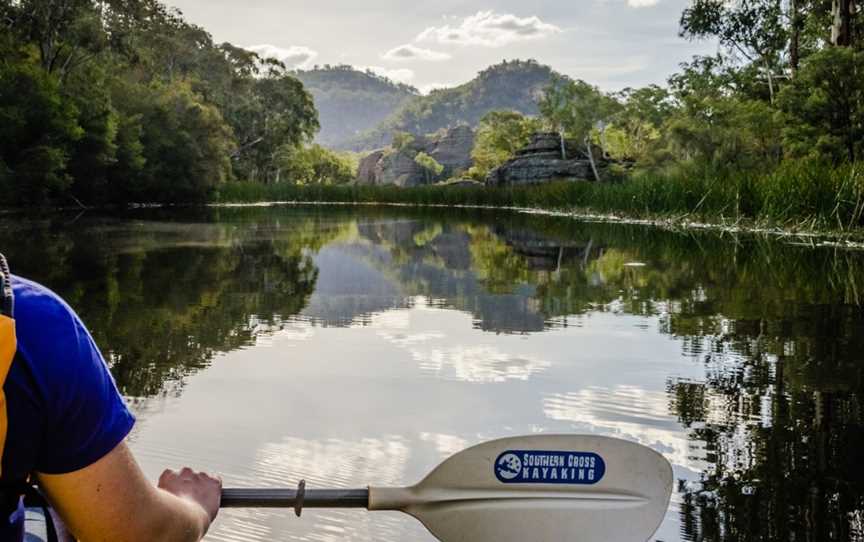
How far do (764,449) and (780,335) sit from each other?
2.79m

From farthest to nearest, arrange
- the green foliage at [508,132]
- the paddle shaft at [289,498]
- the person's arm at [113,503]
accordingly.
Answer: the green foliage at [508,132], the paddle shaft at [289,498], the person's arm at [113,503]

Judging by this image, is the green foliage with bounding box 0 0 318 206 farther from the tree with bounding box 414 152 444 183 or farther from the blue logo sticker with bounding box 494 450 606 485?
the tree with bounding box 414 152 444 183

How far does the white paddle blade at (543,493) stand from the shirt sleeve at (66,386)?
2.78 feet

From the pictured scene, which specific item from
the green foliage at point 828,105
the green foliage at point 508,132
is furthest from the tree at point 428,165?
the green foliage at point 828,105

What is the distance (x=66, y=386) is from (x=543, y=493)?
3.88 ft

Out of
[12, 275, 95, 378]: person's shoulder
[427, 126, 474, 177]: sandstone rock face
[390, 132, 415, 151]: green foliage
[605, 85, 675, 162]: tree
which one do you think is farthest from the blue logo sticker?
[390, 132, 415, 151]: green foliage

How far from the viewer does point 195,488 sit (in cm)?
172

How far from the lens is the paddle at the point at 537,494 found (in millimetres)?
2035

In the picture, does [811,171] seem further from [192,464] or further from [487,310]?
[192,464]

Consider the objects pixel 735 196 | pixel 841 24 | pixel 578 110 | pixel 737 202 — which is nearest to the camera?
pixel 737 202

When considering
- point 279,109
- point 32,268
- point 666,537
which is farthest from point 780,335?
point 279,109

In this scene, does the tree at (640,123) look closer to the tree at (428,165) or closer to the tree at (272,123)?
the tree at (272,123)

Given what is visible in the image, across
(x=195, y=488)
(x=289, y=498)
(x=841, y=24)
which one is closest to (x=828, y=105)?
(x=841, y=24)

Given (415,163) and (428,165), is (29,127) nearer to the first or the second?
(428,165)
